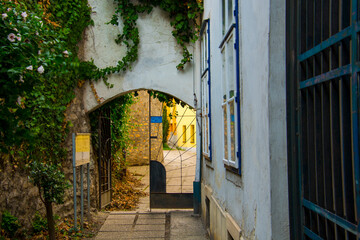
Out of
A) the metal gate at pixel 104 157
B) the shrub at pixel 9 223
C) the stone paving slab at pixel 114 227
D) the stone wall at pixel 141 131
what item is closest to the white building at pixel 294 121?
the shrub at pixel 9 223

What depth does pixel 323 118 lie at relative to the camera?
1.97 meters

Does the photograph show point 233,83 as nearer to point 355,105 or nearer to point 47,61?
point 47,61

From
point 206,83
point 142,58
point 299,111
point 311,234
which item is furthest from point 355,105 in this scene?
point 142,58

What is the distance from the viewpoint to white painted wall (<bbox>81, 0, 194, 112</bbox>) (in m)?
8.64

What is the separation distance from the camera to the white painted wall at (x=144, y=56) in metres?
8.64

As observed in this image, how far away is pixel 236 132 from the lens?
370cm

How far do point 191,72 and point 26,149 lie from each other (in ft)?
12.9

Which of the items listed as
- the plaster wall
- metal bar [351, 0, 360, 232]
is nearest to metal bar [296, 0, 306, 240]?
the plaster wall

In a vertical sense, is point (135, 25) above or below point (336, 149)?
above

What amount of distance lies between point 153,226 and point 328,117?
6.30m

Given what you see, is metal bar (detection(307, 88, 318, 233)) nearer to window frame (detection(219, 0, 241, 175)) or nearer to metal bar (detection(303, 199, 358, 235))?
metal bar (detection(303, 199, 358, 235))

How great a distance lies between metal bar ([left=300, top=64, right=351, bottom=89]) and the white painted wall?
6.59 meters

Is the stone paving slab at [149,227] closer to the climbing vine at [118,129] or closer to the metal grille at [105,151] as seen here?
the metal grille at [105,151]

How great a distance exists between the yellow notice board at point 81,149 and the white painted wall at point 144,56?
1.21m
